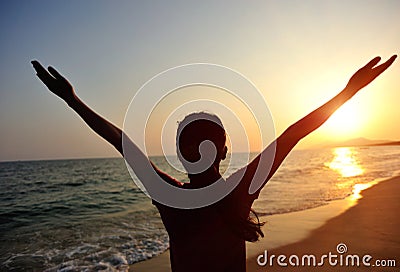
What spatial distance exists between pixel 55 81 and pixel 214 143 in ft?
2.22

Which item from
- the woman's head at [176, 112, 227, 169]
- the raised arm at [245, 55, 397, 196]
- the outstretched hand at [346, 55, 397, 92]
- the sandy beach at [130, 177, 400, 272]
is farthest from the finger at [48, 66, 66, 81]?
the sandy beach at [130, 177, 400, 272]

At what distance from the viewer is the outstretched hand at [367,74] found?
1.38 m

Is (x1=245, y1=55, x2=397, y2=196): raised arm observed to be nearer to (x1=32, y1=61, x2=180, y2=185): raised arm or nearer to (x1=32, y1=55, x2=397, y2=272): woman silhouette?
(x1=32, y1=55, x2=397, y2=272): woman silhouette

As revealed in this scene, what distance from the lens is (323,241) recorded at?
7938 mm

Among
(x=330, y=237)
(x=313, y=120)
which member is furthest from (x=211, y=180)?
(x=330, y=237)

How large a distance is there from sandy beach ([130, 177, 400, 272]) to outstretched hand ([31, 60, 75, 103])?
19.6ft

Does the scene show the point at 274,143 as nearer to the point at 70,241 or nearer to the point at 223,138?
the point at 223,138

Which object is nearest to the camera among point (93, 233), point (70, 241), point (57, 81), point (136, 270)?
point (57, 81)

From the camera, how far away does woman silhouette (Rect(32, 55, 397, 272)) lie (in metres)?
1.38

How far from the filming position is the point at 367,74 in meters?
1.41

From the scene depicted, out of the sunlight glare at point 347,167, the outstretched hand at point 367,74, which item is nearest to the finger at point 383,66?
the outstretched hand at point 367,74

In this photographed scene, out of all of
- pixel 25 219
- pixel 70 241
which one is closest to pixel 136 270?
pixel 70 241

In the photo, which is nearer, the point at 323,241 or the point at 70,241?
the point at 323,241

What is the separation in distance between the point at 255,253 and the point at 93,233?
19.4 ft
